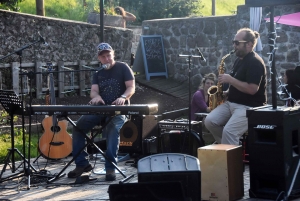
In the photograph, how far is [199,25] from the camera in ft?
48.1

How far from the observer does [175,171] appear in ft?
15.7

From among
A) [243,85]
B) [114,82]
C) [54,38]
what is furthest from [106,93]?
[54,38]

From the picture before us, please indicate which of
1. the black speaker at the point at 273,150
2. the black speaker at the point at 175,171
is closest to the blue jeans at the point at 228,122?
the black speaker at the point at 273,150

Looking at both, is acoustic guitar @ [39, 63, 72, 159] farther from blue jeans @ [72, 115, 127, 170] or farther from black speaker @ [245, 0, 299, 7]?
black speaker @ [245, 0, 299, 7]

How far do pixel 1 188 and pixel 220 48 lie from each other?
9.09 meters

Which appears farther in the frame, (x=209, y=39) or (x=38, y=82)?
(x=209, y=39)

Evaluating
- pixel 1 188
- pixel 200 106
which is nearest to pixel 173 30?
pixel 200 106

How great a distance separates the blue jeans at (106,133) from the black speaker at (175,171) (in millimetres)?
1489

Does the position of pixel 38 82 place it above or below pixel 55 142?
above

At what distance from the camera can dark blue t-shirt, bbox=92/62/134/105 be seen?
671 centimetres

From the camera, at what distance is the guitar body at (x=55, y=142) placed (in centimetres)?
758

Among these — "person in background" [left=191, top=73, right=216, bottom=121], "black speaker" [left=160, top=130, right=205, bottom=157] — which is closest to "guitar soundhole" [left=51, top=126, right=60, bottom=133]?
"black speaker" [left=160, top=130, right=205, bottom=157]

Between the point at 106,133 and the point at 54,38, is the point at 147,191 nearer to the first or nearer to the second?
the point at 106,133

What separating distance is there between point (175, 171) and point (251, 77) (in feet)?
5.98
